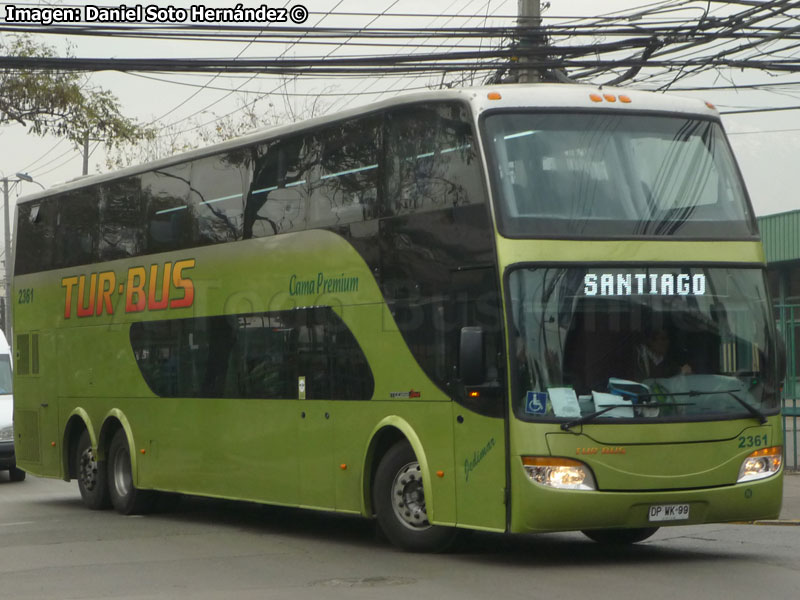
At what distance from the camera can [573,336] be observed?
418 inches

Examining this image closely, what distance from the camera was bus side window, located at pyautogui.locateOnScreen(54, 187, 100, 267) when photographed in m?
17.5

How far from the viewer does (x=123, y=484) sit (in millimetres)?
17078

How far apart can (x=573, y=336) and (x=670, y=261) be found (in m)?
1.04

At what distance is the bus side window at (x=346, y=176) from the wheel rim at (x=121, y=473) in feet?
17.6

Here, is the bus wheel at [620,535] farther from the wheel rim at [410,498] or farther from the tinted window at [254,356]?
the tinted window at [254,356]

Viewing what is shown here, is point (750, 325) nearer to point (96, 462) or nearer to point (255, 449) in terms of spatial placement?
point (255, 449)

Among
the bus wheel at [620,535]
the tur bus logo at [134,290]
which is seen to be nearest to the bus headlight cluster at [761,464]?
the bus wheel at [620,535]

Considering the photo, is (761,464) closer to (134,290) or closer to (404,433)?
(404,433)

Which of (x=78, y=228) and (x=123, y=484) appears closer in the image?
(x=123, y=484)

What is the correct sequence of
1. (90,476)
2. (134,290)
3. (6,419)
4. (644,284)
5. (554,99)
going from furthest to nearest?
1. (6,419)
2. (90,476)
3. (134,290)
4. (554,99)
5. (644,284)

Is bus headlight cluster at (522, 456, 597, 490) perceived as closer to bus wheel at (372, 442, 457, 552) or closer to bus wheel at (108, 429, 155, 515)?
bus wheel at (372, 442, 457, 552)

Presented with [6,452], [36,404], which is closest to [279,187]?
[36,404]

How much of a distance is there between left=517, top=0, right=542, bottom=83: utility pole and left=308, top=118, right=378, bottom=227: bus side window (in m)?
5.89

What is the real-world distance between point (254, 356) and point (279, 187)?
1.77 metres
